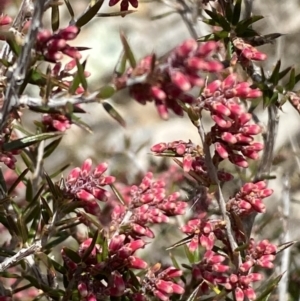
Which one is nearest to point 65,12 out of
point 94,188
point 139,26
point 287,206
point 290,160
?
point 139,26

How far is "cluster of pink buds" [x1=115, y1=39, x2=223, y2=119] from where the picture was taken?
0.61m

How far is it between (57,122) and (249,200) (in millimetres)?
335

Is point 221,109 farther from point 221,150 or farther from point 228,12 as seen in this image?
point 228,12

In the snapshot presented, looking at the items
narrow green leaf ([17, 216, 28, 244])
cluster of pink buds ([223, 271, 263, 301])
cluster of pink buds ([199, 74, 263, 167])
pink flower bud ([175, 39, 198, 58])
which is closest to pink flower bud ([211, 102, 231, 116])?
cluster of pink buds ([199, 74, 263, 167])

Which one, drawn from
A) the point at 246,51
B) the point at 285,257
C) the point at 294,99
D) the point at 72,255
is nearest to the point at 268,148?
the point at 294,99

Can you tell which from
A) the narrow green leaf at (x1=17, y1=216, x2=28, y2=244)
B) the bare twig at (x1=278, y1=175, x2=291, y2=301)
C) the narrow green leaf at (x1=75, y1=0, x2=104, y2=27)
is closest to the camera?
the narrow green leaf at (x1=75, y1=0, x2=104, y2=27)

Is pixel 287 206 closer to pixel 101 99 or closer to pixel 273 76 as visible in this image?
pixel 273 76

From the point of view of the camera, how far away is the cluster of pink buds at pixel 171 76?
608 mm

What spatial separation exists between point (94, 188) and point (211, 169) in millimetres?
188

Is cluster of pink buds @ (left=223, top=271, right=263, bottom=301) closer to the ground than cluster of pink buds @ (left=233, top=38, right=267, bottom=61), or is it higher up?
closer to the ground

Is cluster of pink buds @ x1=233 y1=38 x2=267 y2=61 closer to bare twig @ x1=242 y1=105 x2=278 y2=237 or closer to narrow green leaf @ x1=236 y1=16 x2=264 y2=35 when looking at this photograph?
narrow green leaf @ x1=236 y1=16 x2=264 y2=35

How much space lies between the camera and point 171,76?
2.01ft

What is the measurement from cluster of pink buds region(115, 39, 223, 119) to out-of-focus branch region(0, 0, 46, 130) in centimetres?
10

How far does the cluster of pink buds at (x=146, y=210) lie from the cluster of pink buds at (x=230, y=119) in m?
0.12
